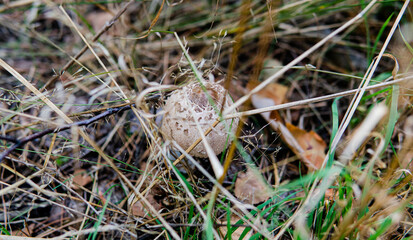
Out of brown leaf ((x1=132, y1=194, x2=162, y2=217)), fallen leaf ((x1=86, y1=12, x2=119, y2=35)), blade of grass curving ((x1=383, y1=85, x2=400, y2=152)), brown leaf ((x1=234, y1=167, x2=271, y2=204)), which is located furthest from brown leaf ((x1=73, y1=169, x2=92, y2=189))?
blade of grass curving ((x1=383, y1=85, x2=400, y2=152))

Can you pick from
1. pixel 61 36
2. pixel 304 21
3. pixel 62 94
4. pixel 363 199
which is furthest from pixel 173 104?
pixel 61 36

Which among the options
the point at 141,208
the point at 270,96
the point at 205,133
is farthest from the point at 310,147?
the point at 141,208

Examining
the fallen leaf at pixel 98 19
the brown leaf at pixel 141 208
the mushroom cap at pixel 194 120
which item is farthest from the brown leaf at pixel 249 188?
the fallen leaf at pixel 98 19

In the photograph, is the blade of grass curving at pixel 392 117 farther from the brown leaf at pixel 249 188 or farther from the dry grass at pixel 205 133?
the brown leaf at pixel 249 188

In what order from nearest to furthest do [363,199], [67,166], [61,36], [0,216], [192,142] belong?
[363,199]
[192,142]
[0,216]
[67,166]
[61,36]

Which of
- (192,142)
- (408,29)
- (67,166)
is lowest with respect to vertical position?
(67,166)

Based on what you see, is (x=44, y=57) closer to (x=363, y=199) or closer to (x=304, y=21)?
(x=304, y=21)

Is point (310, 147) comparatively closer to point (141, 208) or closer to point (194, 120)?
point (194, 120)
